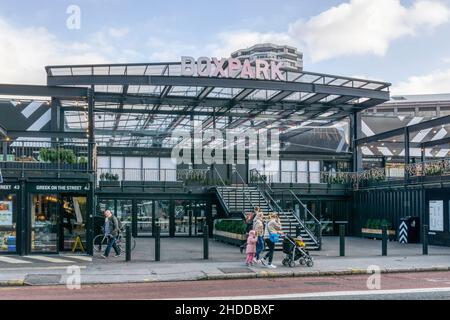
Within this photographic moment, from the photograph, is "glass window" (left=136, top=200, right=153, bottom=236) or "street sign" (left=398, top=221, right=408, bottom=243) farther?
"glass window" (left=136, top=200, right=153, bottom=236)

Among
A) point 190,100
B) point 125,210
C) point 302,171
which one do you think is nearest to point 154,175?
point 125,210

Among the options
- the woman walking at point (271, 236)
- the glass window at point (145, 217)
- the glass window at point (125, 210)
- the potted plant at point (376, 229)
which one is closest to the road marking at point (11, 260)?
the woman walking at point (271, 236)

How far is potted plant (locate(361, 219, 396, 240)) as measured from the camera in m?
29.4

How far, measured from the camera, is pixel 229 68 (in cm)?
2906

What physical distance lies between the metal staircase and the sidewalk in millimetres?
2908

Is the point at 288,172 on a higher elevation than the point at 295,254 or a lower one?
higher

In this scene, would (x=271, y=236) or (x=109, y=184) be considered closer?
(x=271, y=236)

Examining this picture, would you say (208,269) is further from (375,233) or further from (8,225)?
(375,233)

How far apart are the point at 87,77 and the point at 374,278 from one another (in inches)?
719

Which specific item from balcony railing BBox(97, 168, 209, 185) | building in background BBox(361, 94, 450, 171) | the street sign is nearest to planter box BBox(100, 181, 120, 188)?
balcony railing BBox(97, 168, 209, 185)

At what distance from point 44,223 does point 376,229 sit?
17.2m

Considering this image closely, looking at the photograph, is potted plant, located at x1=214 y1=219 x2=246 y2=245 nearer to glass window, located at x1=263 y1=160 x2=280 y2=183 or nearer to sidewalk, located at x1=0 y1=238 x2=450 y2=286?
sidewalk, located at x1=0 y1=238 x2=450 y2=286

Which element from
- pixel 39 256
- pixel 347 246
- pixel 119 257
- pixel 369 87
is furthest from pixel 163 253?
pixel 369 87

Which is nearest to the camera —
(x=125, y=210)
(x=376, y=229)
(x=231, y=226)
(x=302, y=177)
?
(x=231, y=226)
